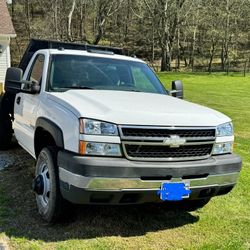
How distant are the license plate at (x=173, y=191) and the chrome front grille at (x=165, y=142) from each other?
0.77 ft

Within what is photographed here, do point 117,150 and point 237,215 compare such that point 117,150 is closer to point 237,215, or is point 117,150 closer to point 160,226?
point 160,226

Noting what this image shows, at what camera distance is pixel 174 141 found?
3906mm

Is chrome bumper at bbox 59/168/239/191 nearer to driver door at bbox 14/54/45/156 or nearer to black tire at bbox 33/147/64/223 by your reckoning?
black tire at bbox 33/147/64/223

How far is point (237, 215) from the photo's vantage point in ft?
16.1

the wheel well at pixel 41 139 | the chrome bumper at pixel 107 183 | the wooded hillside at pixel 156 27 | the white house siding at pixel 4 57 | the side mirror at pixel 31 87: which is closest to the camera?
the chrome bumper at pixel 107 183

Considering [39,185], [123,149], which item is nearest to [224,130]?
[123,149]

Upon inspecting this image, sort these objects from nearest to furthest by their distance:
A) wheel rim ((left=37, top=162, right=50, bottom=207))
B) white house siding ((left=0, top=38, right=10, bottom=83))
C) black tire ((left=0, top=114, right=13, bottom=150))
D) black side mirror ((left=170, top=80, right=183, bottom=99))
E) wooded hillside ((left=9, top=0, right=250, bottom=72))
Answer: wheel rim ((left=37, top=162, right=50, bottom=207)), black side mirror ((left=170, top=80, right=183, bottom=99)), black tire ((left=0, top=114, right=13, bottom=150)), white house siding ((left=0, top=38, right=10, bottom=83)), wooded hillside ((left=9, top=0, right=250, bottom=72))

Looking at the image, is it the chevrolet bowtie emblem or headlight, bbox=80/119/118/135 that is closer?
headlight, bbox=80/119/118/135

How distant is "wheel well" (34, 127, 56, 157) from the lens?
4722mm

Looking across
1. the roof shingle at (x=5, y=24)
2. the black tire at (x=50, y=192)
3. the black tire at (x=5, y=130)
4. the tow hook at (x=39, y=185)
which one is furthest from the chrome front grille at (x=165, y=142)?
the roof shingle at (x=5, y=24)

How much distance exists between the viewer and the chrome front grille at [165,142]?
12.4 feet

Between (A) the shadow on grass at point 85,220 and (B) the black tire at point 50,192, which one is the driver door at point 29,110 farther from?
(B) the black tire at point 50,192

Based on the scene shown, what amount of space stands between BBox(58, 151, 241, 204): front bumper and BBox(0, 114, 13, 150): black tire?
12.1 ft

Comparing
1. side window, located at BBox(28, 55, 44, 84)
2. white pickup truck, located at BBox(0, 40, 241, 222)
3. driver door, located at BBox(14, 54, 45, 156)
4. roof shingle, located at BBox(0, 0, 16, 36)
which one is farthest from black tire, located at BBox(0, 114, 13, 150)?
roof shingle, located at BBox(0, 0, 16, 36)
